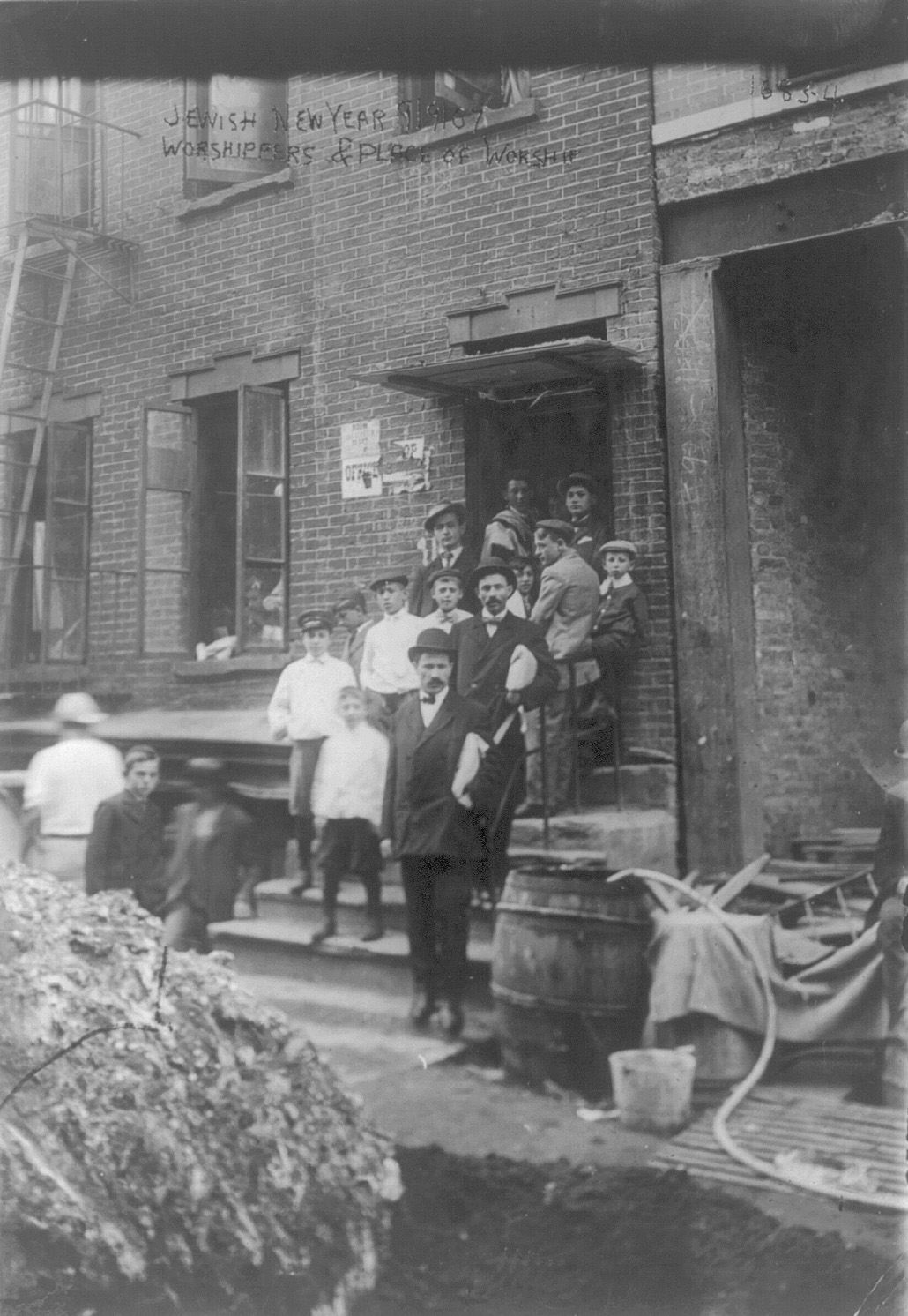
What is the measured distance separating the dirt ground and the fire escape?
2.78 metres

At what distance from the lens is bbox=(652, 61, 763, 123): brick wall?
4.28m

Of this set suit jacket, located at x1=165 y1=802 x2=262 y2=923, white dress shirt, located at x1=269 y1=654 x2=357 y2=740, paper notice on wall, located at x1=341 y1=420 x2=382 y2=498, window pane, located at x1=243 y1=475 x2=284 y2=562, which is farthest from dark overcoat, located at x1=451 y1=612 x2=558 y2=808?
suit jacket, located at x1=165 y1=802 x2=262 y2=923

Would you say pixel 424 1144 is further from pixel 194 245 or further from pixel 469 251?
pixel 194 245

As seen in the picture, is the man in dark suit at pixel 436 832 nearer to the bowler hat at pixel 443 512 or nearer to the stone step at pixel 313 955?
the stone step at pixel 313 955

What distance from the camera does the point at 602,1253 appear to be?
369 cm

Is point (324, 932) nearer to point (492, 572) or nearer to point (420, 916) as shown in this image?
point (420, 916)

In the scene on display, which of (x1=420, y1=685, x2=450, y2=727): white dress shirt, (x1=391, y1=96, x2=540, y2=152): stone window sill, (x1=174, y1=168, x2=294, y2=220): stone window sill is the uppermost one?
(x1=391, y1=96, x2=540, y2=152): stone window sill

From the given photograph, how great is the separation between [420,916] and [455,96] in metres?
3.38

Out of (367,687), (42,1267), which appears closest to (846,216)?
(367,687)

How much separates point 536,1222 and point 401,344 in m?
3.45

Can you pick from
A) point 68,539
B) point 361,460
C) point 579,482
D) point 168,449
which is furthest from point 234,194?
point 579,482

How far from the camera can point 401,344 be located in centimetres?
469

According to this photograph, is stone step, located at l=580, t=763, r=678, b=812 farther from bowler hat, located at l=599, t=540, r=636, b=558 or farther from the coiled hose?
bowler hat, located at l=599, t=540, r=636, b=558

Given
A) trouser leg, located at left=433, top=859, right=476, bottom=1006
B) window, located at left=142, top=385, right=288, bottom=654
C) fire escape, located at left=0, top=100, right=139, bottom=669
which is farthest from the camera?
fire escape, located at left=0, top=100, right=139, bottom=669
